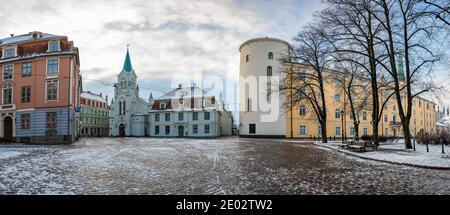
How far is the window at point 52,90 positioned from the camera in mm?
27500

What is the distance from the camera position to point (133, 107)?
208 feet

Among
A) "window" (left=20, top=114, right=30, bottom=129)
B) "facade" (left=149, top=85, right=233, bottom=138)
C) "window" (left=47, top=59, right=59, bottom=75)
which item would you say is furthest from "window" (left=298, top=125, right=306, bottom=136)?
"window" (left=20, top=114, right=30, bottom=129)

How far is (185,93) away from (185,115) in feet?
17.6

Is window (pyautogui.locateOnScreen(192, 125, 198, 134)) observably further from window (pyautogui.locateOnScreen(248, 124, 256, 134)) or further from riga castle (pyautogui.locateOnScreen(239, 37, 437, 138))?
window (pyautogui.locateOnScreen(248, 124, 256, 134))

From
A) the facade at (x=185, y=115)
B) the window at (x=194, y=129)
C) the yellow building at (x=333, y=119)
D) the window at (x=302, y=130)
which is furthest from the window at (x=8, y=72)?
the window at (x=302, y=130)

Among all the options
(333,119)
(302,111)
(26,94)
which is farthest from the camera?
(333,119)

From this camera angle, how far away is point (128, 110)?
6234 cm

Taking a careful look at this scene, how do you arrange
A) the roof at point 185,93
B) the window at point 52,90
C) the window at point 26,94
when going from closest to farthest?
the window at point 52,90 → the window at point 26,94 → the roof at point 185,93

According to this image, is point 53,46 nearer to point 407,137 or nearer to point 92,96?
point 407,137

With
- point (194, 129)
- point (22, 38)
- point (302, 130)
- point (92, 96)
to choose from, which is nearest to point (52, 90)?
point (22, 38)

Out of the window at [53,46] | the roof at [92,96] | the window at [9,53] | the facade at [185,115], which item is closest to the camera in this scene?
the window at [53,46]

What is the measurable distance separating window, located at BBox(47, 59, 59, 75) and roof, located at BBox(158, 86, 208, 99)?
31825mm

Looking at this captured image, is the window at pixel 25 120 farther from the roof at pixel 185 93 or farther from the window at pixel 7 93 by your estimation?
the roof at pixel 185 93
